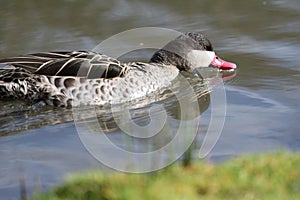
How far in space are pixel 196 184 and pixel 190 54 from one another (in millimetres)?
5484

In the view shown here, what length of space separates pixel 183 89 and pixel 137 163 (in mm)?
3606

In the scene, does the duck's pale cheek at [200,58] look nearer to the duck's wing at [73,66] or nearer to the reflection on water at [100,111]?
the reflection on water at [100,111]

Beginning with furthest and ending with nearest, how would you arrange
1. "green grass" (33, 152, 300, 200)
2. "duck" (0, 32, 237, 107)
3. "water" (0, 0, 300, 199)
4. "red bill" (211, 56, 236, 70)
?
"red bill" (211, 56, 236, 70)
"duck" (0, 32, 237, 107)
"water" (0, 0, 300, 199)
"green grass" (33, 152, 300, 200)

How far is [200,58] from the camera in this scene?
1040 cm

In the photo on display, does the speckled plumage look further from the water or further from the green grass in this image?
the green grass

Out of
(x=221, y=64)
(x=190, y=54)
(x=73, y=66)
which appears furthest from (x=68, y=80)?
(x=221, y=64)

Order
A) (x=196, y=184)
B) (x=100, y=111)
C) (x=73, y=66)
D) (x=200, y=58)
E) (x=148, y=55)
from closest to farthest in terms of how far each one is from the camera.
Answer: (x=196, y=184) → (x=100, y=111) → (x=73, y=66) → (x=200, y=58) → (x=148, y=55)

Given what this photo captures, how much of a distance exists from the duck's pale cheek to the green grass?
4.86m

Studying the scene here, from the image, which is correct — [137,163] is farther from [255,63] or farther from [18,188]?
[255,63]

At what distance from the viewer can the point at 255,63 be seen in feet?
34.1

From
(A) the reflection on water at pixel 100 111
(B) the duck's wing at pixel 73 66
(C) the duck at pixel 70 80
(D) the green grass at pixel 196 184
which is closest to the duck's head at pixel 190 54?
(A) the reflection on water at pixel 100 111

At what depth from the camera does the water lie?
715 cm

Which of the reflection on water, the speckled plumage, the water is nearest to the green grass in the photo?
the water

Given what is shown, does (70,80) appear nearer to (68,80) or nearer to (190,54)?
(68,80)
